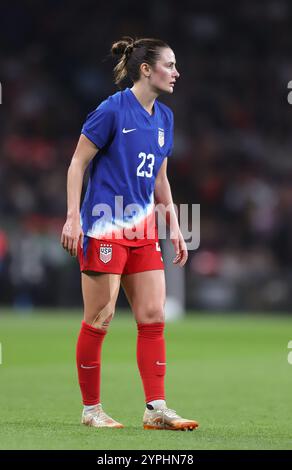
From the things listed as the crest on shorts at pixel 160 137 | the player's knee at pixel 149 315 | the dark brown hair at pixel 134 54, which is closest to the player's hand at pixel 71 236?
the player's knee at pixel 149 315

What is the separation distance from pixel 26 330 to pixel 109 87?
7872 mm

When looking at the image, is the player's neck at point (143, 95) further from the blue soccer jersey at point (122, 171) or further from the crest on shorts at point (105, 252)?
the crest on shorts at point (105, 252)

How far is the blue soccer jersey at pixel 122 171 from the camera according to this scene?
18.2 ft

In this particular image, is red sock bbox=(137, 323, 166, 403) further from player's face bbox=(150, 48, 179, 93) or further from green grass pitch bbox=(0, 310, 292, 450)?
player's face bbox=(150, 48, 179, 93)

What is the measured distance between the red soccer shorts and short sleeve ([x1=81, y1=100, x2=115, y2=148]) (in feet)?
1.66

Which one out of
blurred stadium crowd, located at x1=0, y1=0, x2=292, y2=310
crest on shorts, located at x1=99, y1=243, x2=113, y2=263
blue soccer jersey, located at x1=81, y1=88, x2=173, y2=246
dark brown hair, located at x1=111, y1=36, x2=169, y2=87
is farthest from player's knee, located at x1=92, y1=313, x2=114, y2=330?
blurred stadium crowd, located at x1=0, y1=0, x2=292, y2=310

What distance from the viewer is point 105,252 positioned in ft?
18.2

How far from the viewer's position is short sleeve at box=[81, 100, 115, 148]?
216 inches

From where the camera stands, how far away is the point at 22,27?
21062mm

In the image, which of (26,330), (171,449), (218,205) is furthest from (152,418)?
(218,205)

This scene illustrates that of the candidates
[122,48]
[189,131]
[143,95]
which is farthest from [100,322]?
[189,131]

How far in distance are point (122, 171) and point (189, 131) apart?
49.3 ft

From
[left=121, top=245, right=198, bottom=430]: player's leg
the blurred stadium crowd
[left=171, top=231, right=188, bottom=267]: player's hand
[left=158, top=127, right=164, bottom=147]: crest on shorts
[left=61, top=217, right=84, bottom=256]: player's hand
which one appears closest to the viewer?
[left=61, top=217, right=84, bottom=256]: player's hand

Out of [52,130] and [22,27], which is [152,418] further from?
[22,27]
